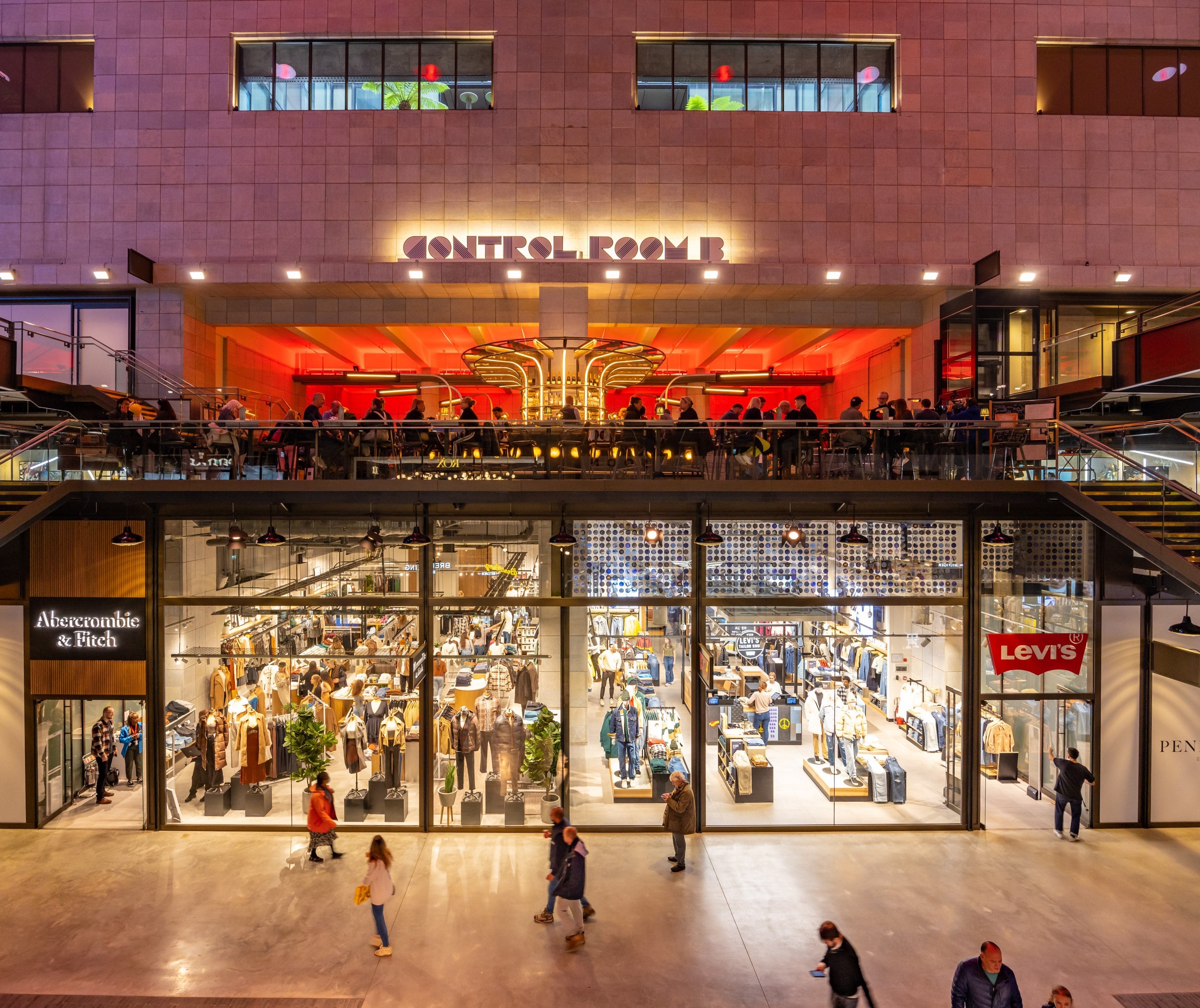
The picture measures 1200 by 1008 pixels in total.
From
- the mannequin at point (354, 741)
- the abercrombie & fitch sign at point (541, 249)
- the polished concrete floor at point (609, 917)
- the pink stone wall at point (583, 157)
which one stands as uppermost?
the pink stone wall at point (583, 157)

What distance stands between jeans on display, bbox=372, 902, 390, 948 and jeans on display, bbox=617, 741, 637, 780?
432 cm

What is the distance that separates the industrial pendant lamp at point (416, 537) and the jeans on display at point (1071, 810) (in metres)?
10.5

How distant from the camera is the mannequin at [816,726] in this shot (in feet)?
35.1

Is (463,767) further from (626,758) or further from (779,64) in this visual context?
(779,64)

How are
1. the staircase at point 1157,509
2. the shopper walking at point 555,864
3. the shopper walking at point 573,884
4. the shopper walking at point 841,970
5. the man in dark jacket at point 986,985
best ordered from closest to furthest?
1. the man in dark jacket at point 986,985
2. the shopper walking at point 841,970
3. the shopper walking at point 573,884
4. the shopper walking at point 555,864
5. the staircase at point 1157,509

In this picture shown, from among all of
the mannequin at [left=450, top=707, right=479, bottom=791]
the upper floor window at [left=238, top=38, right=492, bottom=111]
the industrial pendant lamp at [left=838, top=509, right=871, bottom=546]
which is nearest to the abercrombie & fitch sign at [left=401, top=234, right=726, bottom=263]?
the upper floor window at [left=238, top=38, right=492, bottom=111]

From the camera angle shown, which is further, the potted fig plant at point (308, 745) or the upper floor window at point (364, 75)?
the upper floor window at point (364, 75)

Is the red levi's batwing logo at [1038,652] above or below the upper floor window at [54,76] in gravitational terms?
below

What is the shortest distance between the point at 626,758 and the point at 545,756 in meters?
1.39

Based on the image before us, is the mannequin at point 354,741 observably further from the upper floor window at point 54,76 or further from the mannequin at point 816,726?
the upper floor window at point 54,76

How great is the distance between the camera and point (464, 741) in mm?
10391

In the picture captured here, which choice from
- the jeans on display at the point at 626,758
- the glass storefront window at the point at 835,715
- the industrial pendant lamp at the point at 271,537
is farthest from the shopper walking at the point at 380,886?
the glass storefront window at the point at 835,715

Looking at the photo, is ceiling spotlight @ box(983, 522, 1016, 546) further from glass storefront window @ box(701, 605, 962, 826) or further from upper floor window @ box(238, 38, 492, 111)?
upper floor window @ box(238, 38, 492, 111)

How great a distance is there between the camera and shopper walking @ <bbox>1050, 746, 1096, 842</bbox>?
31.6 ft
